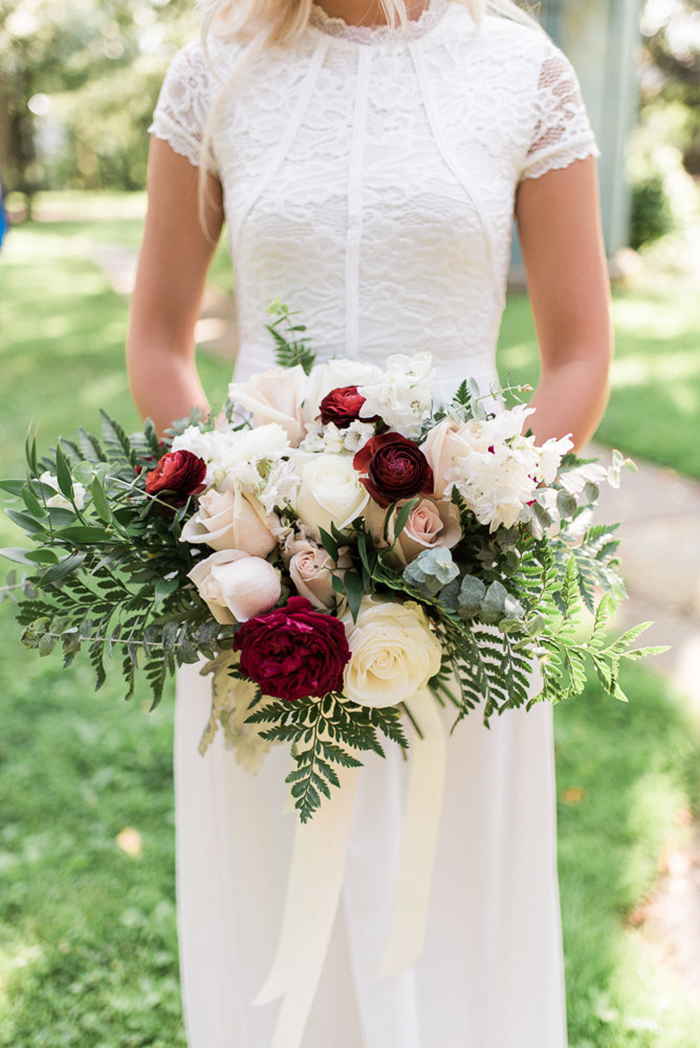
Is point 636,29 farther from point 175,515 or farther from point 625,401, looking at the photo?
point 175,515

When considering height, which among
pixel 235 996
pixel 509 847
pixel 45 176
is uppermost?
pixel 509 847

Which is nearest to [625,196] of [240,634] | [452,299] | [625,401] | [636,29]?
[636,29]

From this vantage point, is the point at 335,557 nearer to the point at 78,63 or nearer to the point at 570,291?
the point at 570,291

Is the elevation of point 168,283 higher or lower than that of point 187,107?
lower

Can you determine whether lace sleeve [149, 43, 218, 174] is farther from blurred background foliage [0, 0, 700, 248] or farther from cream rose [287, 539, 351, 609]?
blurred background foliage [0, 0, 700, 248]

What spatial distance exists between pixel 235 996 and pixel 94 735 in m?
1.78

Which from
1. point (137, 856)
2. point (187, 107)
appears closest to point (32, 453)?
point (187, 107)

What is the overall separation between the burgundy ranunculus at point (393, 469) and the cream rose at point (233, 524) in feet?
0.47

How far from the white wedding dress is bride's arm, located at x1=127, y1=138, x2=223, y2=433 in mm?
54

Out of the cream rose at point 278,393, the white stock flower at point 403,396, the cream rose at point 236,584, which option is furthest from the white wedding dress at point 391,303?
the cream rose at point 236,584

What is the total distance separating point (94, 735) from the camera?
3506 mm

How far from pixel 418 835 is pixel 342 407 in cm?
68

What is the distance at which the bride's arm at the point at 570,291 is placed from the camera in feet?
5.24

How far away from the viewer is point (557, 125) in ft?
5.25
